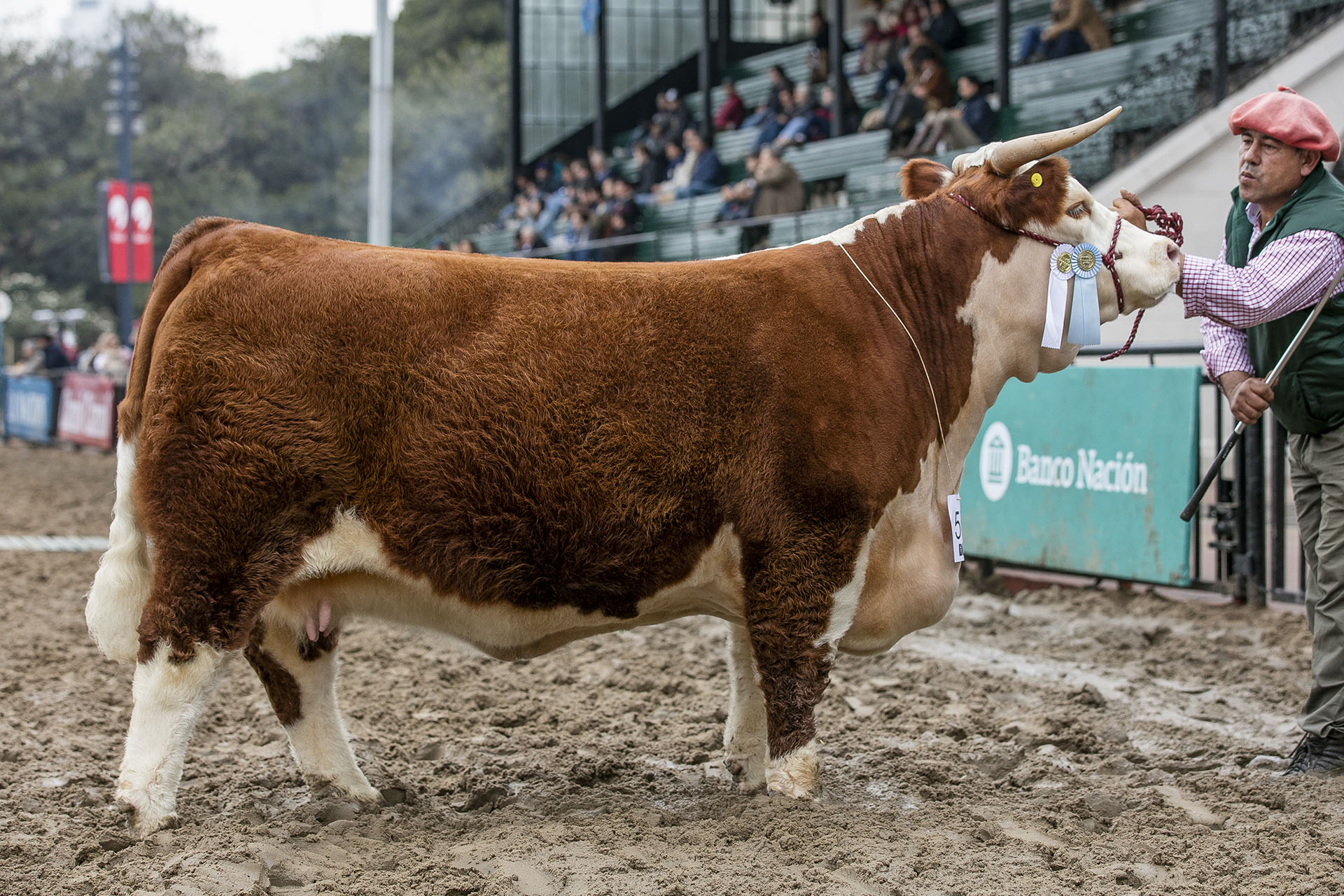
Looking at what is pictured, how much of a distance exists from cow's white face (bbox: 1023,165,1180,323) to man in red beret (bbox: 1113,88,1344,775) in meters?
0.13

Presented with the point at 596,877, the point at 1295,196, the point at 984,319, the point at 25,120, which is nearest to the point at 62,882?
the point at 596,877

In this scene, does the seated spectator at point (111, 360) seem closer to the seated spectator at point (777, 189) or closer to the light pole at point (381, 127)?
the light pole at point (381, 127)

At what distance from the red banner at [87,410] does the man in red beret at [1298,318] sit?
15741 millimetres

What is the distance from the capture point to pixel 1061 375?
7234 millimetres

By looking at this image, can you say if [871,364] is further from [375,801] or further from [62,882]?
[62,882]

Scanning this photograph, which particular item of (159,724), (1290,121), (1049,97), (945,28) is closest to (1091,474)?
(1290,121)

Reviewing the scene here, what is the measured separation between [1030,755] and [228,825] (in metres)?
2.65

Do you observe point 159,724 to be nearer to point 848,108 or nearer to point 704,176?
point 848,108

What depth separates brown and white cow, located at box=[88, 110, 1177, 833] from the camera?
3.37 meters

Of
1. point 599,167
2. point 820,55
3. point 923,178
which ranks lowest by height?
point 923,178

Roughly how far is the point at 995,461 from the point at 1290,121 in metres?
3.97

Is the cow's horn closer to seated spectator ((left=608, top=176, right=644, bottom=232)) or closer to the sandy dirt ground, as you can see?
the sandy dirt ground

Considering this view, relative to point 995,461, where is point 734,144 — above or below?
above

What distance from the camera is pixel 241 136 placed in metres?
51.6
